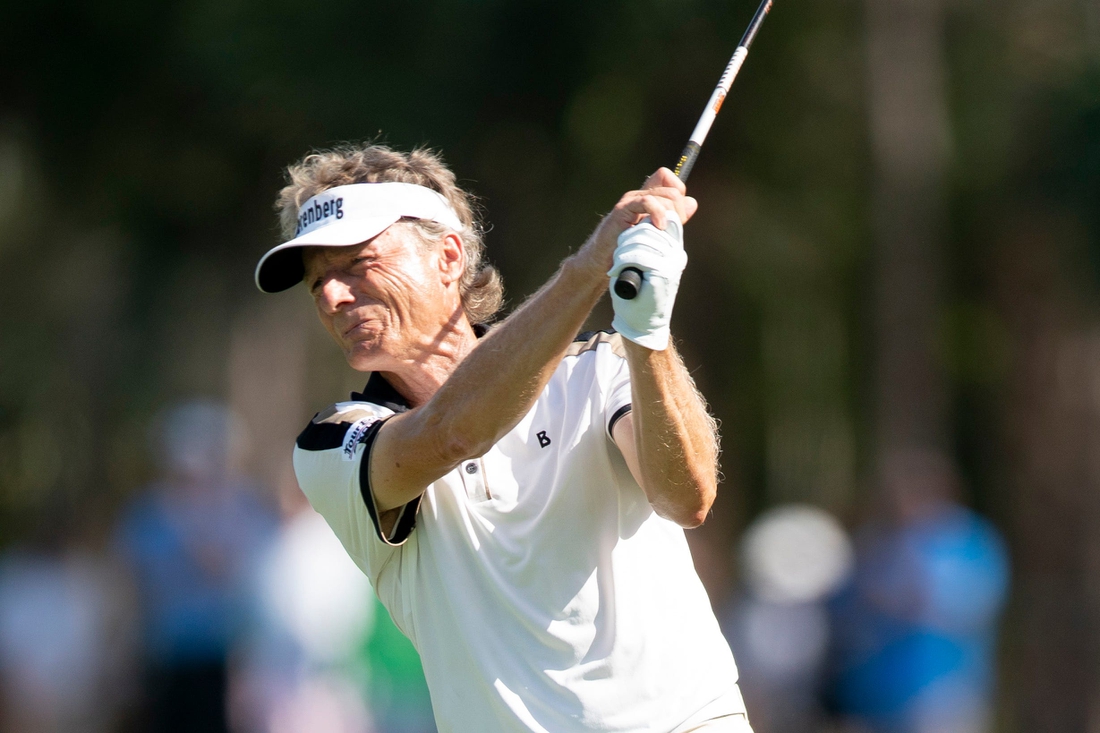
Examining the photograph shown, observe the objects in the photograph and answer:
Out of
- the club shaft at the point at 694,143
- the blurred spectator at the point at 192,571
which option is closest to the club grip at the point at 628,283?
the club shaft at the point at 694,143

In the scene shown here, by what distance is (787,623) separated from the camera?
9.30m

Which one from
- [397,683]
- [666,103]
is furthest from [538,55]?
[397,683]

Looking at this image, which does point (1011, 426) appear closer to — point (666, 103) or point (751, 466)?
point (751, 466)

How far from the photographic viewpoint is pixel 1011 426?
1246 centimetres

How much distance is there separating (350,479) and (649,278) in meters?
1.00

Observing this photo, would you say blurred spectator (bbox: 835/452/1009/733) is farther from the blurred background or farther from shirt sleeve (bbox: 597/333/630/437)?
shirt sleeve (bbox: 597/333/630/437)

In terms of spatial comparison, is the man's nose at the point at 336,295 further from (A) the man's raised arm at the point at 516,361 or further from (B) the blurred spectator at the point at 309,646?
(B) the blurred spectator at the point at 309,646

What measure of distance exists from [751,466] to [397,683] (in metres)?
7.91

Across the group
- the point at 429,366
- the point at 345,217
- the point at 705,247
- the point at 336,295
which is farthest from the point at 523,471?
the point at 705,247

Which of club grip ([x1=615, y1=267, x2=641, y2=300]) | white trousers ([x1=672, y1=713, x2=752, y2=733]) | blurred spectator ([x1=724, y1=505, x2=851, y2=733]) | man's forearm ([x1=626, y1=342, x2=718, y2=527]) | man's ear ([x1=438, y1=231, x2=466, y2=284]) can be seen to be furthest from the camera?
blurred spectator ([x1=724, y1=505, x2=851, y2=733])

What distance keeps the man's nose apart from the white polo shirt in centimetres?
29

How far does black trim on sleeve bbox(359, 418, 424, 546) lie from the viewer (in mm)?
3389

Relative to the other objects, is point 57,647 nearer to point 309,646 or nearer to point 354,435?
point 309,646

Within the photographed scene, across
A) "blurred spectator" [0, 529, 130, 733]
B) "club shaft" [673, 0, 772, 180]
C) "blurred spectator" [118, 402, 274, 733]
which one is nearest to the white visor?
"club shaft" [673, 0, 772, 180]
